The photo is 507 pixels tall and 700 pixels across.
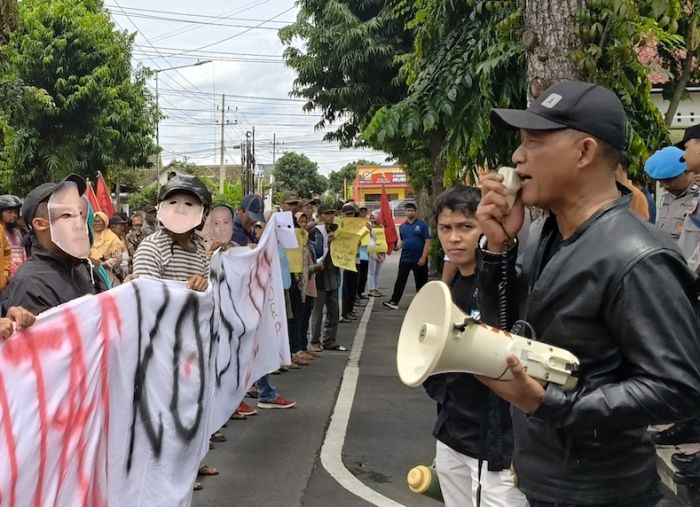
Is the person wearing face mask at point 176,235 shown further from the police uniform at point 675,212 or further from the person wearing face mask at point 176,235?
the police uniform at point 675,212

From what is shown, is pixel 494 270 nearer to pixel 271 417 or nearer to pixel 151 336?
pixel 151 336

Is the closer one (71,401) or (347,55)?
(71,401)

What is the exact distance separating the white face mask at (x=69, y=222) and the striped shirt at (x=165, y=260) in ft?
3.21

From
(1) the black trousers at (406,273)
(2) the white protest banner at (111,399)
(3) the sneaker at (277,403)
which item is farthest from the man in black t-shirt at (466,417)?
(1) the black trousers at (406,273)

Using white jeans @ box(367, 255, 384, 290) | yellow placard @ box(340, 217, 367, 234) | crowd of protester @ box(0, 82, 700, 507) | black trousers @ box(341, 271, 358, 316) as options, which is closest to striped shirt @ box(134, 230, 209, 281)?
crowd of protester @ box(0, 82, 700, 507)

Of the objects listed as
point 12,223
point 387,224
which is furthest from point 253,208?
point 387,224

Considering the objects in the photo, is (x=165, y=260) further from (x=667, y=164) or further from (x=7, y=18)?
(x=7, y=18)

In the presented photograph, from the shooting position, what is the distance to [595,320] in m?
→ 1.84

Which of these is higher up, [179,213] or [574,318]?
[179,213]

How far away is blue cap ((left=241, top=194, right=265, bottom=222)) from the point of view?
8138 mm

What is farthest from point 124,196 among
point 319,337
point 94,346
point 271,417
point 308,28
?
point 94,346

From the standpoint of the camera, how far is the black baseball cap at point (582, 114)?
6.27 ft

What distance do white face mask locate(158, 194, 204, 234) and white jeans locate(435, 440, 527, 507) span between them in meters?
2.27

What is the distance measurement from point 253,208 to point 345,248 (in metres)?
3.23
